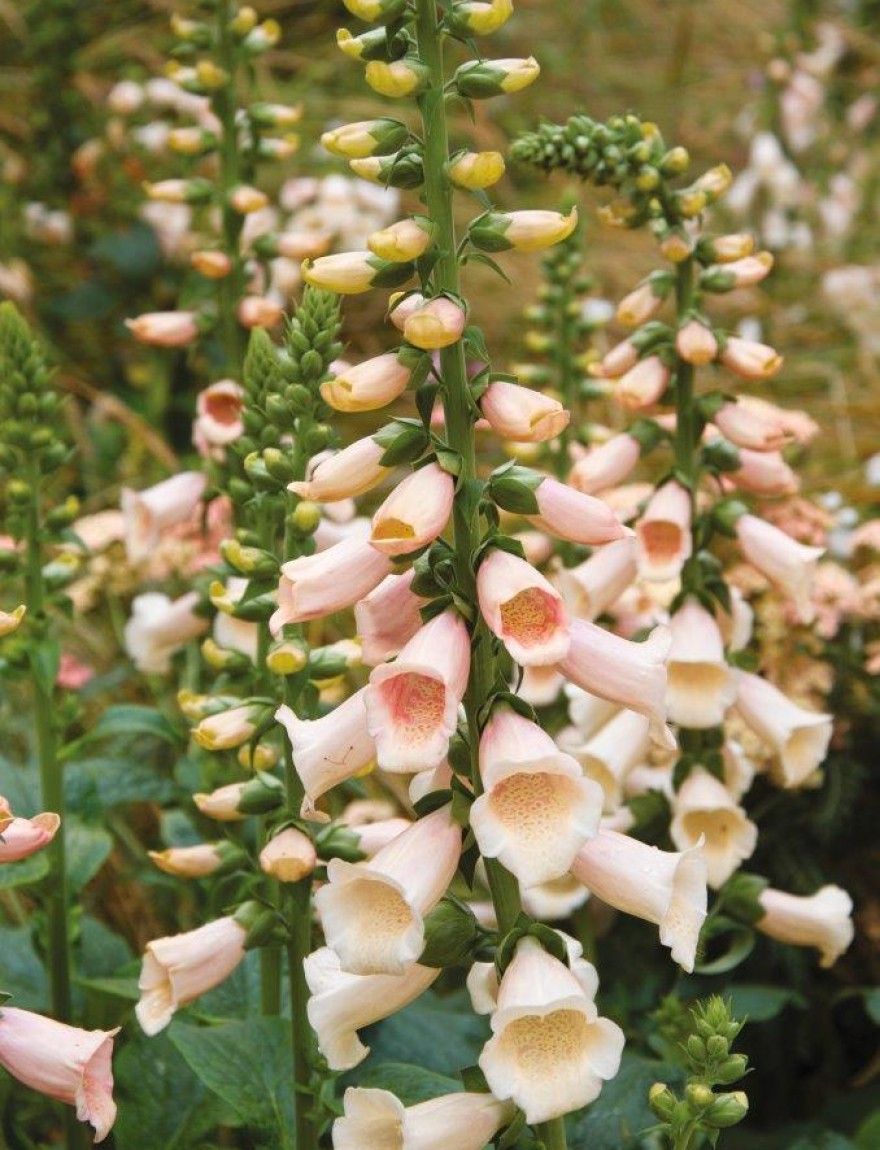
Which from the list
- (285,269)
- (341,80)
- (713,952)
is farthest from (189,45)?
(341,80)

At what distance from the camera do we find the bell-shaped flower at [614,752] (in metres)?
1.92

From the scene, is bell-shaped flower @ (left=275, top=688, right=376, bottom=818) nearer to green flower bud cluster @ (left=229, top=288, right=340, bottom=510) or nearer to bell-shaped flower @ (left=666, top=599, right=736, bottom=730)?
green flower bud cluster @ (left=229, top=288, right=340, bottom=510)

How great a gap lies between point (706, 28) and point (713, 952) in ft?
17.2

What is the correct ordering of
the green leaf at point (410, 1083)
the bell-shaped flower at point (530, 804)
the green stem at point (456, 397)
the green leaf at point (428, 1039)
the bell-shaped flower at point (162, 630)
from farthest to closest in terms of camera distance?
the bell-shaped flower at point (162, 630)
the green leaf at point (428, 1039)
the green leaf at point (410, 1083)
the green stem at point (456, 397)
the bell-shaped flower at point (530, 804)

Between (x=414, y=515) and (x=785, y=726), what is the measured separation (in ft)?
2.82

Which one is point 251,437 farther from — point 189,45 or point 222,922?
point 189,45

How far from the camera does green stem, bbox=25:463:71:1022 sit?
6.04 feet

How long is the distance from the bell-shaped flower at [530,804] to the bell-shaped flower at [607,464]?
0.72m

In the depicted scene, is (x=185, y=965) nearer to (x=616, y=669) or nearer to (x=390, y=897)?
(x=390, y=897)

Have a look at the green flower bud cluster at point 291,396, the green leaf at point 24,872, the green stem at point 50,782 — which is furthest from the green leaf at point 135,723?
the green flower bud cluster at point 291,396

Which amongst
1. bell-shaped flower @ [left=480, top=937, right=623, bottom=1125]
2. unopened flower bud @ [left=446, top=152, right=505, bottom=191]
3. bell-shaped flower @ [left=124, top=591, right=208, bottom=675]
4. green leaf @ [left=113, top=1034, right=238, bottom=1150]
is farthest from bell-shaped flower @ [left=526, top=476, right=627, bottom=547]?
bell-shaped flower @ [left=124, top=591, right=208, bottom=675]

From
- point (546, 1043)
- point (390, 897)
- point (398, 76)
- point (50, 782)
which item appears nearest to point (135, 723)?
point (50, 782)

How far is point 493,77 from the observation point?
4.33 ft

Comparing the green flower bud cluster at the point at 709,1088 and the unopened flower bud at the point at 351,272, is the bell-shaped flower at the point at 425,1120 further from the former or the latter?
the unopened flower bud at the point at 351,272
